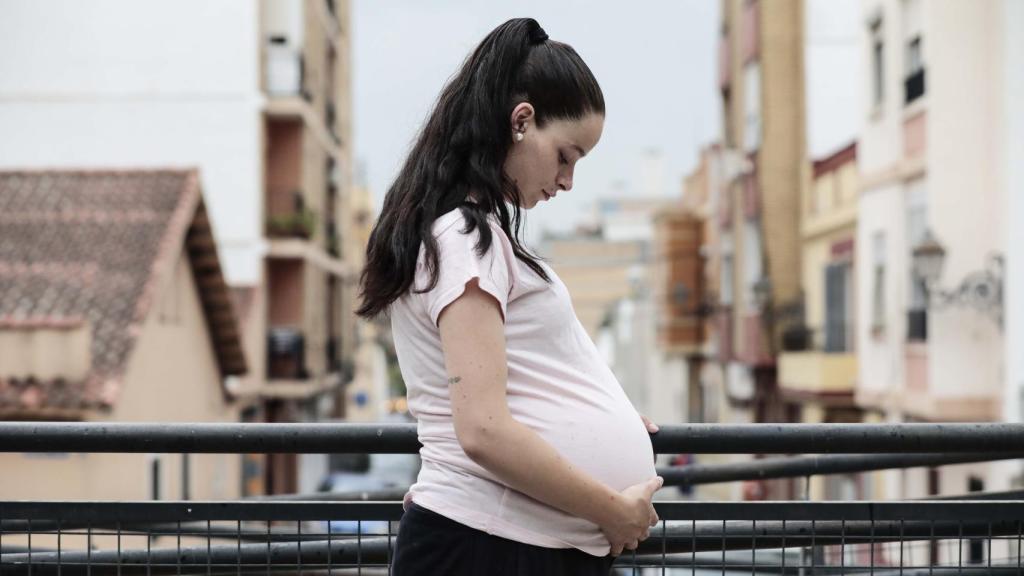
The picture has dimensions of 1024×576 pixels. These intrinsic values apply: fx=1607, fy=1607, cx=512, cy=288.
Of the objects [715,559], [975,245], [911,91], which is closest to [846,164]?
[911,91]

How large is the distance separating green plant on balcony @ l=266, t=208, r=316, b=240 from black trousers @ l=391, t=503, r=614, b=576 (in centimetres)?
3336

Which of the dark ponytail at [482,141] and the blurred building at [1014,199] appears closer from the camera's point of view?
the dark ponytail at [482,141]

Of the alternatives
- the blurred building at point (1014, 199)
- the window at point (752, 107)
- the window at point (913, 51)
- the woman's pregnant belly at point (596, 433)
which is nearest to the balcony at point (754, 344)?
the window at point (752, 107)

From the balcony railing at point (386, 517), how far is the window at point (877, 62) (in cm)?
2111

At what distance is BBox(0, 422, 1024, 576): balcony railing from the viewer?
12.2 feet

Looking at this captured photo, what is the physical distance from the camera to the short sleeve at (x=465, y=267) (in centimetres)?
273

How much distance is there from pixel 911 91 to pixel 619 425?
1990 cm

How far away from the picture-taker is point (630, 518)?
113 inches

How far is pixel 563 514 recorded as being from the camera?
2.89m

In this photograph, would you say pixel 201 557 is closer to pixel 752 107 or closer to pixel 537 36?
pixel 537 36

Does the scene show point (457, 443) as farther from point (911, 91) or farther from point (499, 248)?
point (911, 91)

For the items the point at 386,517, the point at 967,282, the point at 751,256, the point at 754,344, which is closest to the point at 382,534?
the point at 386,517

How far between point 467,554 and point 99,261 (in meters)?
21.1

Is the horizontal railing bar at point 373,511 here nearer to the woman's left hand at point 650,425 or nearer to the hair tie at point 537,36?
the woman's left hand at point 650,425
